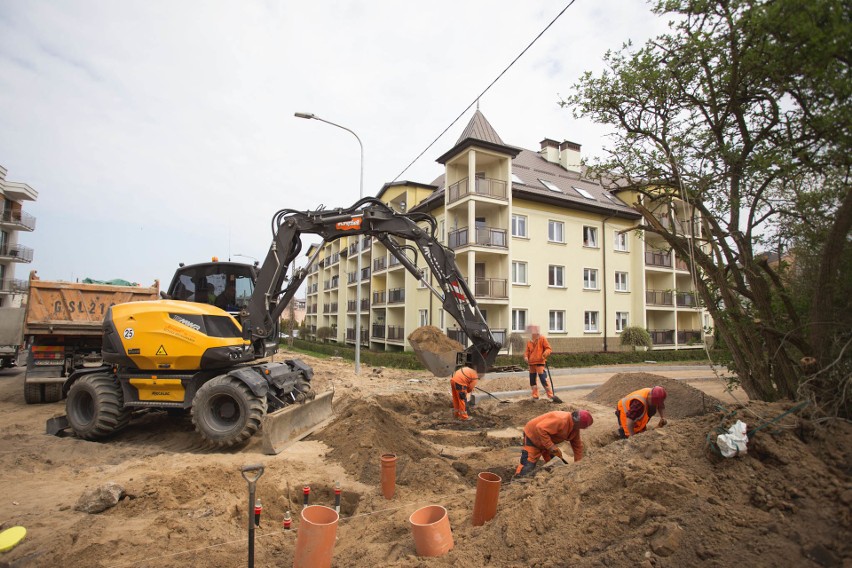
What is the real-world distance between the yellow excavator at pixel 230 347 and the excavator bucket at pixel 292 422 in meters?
0.02

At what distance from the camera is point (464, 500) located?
5.00 m

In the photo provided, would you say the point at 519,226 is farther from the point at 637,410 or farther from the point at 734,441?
the point at 734,441

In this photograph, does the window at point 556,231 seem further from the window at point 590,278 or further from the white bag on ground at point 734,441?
the white bag on ground at point 734,441

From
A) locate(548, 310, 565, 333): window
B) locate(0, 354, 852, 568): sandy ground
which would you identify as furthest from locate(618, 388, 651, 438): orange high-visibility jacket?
locate(548, 310, 565, 333): window

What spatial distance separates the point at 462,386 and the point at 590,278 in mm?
19724

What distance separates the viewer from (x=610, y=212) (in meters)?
27.0

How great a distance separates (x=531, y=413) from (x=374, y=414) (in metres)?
3.88

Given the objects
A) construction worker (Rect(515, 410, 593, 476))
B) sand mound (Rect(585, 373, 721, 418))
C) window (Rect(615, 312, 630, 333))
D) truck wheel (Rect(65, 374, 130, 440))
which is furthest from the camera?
window (Rect(615, 312, 630, 333))

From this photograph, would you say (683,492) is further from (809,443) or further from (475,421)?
(475,421)

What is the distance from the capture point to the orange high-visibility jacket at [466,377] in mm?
8820

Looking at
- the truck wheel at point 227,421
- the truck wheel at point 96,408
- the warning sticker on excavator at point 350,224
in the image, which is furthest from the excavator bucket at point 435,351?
the truck wheel at point 96,408

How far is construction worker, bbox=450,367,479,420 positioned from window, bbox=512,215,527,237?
16015 mm

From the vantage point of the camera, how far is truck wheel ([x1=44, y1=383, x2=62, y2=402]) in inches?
440

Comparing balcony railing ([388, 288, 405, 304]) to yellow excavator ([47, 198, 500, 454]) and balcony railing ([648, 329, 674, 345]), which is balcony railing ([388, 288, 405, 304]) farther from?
yellow excavator ([47, 198, 500, 454])
